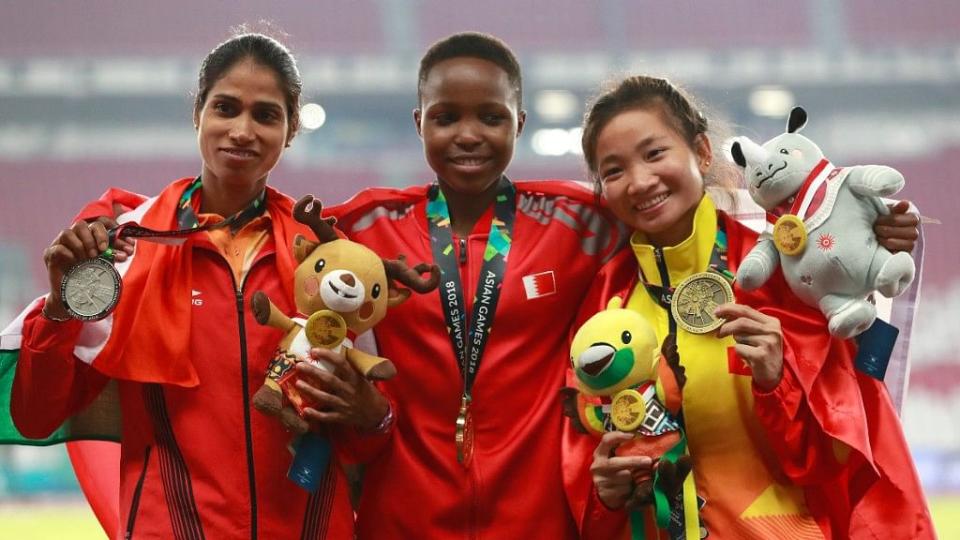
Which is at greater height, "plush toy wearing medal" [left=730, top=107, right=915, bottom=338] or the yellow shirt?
"plush toy wearing medal" [left=730, top=107, right=915, bottom=338]

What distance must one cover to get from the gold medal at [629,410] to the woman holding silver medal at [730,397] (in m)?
0.03

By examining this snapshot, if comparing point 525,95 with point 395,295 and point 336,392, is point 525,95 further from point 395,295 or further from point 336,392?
point 336,392

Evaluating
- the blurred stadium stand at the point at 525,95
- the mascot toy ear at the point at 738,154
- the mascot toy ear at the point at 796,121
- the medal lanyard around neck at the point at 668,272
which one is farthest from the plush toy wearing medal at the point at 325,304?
the blurred stadium stand at the point at 525,95

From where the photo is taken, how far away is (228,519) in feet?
5.49

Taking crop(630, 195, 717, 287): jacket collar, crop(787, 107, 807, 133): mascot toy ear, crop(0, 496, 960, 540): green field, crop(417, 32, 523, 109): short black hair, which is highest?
crop(417, 32, 523, 109): short black hair

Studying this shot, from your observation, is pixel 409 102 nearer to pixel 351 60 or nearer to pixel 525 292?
pixel 351 60

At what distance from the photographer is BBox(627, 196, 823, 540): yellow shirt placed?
5.52 ft

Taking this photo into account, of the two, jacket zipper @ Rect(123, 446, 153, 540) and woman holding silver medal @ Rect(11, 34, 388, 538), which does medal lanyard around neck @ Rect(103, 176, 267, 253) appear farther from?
jacket zipper @ Rect(123, 446, 153, 540)

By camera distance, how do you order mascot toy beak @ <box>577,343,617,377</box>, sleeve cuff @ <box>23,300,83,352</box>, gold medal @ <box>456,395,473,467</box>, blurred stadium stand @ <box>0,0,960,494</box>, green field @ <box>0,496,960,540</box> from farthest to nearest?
blurred stadium stand @ <box>0,0,960,494</box>
green field @ <box>0,496,960,540</box>
gold medal @ <box>456,395,473,467</box>
sleeve cuff @ <box>23,300,83,352</box>
mascot toy beak @ <box>577,343,617,377</box>

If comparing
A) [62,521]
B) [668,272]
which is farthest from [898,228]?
[62,521]

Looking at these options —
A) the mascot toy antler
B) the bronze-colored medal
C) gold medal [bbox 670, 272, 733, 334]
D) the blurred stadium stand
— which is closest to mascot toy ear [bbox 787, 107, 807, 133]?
gold medal [bbox 670, 272, 733, 334]

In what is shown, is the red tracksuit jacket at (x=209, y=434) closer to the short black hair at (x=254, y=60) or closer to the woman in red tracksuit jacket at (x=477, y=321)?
the woman in red tracksuit jacket at (x=477, y=321)

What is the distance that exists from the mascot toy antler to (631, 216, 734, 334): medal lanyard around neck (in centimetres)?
38

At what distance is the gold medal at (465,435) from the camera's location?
1791 millimetres
